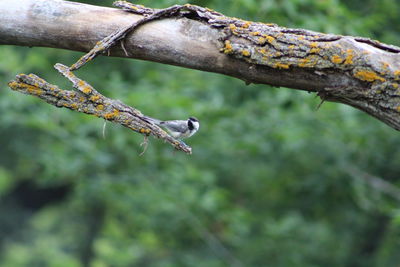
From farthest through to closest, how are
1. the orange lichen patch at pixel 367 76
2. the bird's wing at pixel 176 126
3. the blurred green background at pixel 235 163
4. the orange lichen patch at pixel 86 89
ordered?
the blurred green background at pixel 235 163 < the bird's wing at pixel 176 126 < the orange lichen patch at pixel 86 89 < the orange lichen patch at pixel 367 76

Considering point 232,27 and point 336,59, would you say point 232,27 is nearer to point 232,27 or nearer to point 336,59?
point 232,27

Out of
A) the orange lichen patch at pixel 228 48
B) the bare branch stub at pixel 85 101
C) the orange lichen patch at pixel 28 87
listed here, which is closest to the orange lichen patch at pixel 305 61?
the orange lichen patch at pixel 228 48

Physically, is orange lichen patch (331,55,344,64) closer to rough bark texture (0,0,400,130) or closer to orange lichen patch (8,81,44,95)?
rough bark texture (0,0,400,130)

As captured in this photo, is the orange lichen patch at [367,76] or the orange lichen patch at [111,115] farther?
the orange lichen patch at [111,115]

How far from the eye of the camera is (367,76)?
310 cm

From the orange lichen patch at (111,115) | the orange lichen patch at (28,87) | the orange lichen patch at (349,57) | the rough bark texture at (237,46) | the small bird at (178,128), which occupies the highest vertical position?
the orange lichen patch at (349,57)

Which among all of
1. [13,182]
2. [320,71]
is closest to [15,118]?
[320,71]

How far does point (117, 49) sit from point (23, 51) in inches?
258

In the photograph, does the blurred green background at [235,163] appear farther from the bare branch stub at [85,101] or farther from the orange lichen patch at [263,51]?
the bare branch stub at [85,101]

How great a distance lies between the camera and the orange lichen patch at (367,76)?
3.09 m

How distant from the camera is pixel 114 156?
8.44 meters

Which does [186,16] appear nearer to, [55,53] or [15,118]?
[15,118]

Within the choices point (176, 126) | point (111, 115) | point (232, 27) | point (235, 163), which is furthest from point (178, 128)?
point (235, 163)

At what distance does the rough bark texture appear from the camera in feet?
10.2
